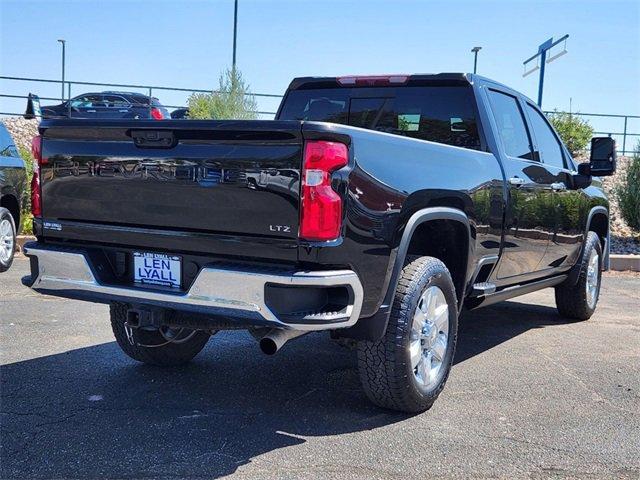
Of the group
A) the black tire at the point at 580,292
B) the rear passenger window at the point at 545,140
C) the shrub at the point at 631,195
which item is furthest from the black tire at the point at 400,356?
the shrub at the point at 631,195

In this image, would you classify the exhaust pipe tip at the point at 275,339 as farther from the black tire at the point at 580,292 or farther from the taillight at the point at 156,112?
the taillight at the point at 156,112

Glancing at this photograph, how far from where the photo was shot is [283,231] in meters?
3.11

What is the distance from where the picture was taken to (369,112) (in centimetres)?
519

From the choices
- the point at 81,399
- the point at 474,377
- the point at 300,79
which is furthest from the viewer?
the point at 300,79

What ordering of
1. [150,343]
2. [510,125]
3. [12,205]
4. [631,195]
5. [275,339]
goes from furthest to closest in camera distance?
[631,195], [12,205], [510,125], [150,343], [275,339]

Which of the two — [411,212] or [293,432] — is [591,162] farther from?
[293,432]

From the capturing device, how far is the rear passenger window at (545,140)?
5676 mm

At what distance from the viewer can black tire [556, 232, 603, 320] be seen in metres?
6.37

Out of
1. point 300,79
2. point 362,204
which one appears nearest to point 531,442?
point 362,204

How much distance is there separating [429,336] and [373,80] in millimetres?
2166

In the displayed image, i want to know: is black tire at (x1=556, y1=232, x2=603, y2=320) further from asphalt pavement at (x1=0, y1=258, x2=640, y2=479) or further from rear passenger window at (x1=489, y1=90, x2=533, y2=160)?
rear passenger window at (x1=489, y1=90, x2=533, y2=160)

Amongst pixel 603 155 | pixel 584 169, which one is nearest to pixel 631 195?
pixel 584 169

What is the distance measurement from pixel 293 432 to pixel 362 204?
125 cm

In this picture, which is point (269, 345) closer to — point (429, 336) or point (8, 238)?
point (429, 336)
